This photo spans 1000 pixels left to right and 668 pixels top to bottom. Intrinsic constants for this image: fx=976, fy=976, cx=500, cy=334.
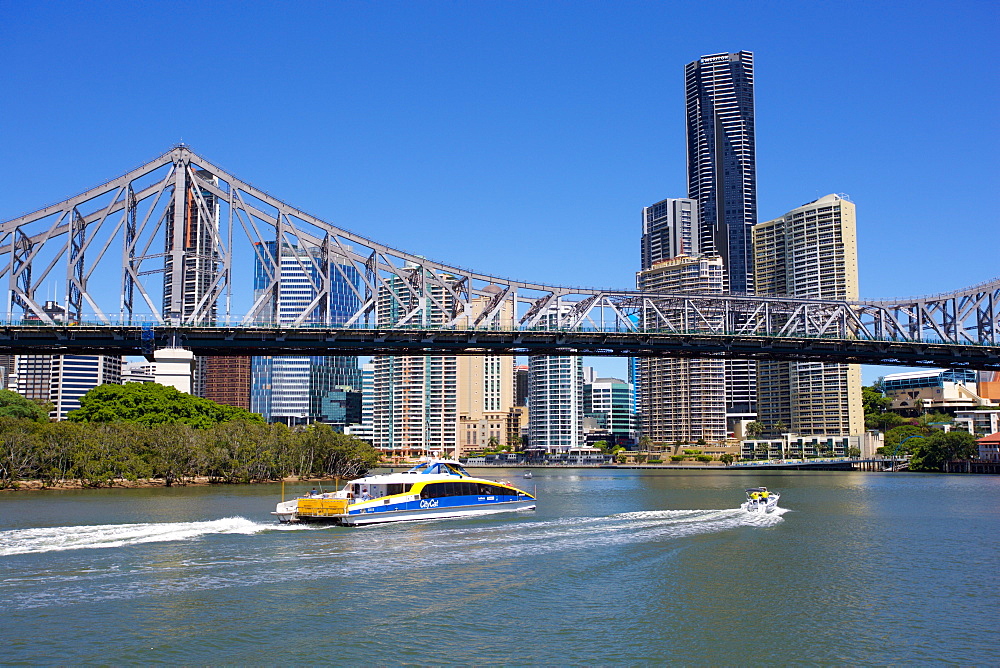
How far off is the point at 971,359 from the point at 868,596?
261 ft

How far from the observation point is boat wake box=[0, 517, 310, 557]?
30.6 m

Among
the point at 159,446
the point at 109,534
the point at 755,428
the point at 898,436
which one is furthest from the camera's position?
the point at 755,428

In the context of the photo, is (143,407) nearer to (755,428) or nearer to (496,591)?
(496,591)

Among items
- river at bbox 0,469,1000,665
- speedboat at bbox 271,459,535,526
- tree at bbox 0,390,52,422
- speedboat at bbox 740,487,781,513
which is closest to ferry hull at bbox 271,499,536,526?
speedboat at bbox 271,459,535,526

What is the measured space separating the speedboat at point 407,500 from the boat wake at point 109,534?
2154mm

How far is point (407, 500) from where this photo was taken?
42062mm

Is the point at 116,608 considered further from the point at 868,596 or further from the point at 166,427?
the point at 166,427

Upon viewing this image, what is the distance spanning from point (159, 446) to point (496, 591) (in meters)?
52.3

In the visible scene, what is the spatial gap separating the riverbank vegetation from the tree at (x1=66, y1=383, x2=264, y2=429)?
0.08 meters

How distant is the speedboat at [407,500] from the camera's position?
40.0 meters

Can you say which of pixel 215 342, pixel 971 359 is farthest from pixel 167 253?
pixel 971 359

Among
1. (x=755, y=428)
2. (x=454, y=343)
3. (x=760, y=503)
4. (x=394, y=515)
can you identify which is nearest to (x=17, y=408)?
(x=454, y=343)

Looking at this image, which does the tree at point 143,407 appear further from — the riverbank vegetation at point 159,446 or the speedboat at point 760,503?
the speedboat at point 760,503

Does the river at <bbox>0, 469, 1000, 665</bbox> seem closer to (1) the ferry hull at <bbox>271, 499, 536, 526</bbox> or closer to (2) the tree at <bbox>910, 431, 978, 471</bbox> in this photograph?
(1) the ferry hull at <bbox>271, 499, 536, 526</bbox>
